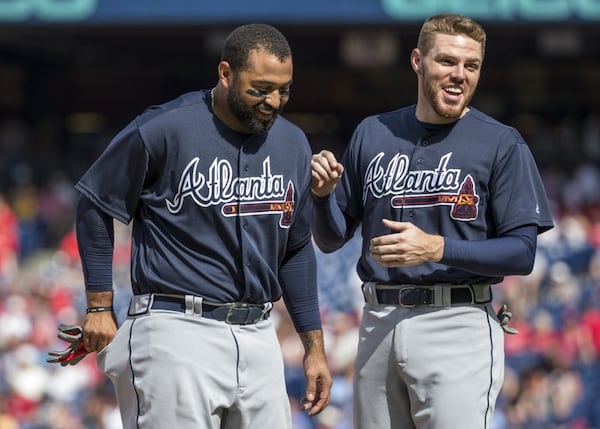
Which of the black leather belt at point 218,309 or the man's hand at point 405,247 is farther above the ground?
the man's hand at point 405,247

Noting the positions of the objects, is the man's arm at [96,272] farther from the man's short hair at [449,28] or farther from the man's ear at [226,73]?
the man's short hair at [449,28]

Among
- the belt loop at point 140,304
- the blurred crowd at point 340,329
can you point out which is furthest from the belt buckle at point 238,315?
the blurred crowd at point 340,329

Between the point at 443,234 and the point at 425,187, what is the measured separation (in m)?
0.16

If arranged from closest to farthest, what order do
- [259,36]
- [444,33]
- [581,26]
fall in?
[259,36] < [444,33] < [581,26]

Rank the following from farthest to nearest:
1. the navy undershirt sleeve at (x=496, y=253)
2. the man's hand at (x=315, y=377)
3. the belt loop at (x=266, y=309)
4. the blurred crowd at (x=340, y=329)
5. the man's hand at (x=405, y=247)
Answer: the blurred crowd at (x=340, y=329)
the man's hand at (x=315, y=377)
the belt loop at (x=266, y=309)
the navy undershirt sleeve at (x=496, y=253)
the man's hand at (x=405, y=247)

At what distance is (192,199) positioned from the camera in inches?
131

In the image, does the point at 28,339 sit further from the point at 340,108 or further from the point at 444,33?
the point at 340,108

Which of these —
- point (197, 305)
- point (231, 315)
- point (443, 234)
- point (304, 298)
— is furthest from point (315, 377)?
point (443, 234)

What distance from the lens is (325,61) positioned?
727 inches

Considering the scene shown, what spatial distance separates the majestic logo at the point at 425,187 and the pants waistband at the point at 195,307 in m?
0.59

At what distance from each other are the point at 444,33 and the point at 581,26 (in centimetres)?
984

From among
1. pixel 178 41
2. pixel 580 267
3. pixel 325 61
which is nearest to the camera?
pixel 580 267

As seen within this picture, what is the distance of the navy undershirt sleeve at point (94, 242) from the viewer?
338 cm

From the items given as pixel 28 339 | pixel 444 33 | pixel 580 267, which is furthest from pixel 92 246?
pixel 580 267
